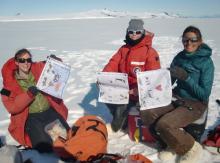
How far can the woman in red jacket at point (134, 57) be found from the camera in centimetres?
516

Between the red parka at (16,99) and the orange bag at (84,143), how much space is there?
68 centimetres

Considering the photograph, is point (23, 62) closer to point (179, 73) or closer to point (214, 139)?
point (179, 73)

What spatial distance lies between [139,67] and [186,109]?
3.62ft

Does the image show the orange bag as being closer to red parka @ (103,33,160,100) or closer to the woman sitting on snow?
the woman sitting on snow

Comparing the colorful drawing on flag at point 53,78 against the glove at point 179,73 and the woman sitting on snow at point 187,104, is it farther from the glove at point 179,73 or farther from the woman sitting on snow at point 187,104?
the glove at point 179,73

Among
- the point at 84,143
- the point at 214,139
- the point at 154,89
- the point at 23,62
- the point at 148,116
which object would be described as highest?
the point at 23,62

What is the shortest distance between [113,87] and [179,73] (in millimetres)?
1197

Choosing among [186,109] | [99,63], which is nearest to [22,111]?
[186,109]

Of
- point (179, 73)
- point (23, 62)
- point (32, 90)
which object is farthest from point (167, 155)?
point (23, 62)

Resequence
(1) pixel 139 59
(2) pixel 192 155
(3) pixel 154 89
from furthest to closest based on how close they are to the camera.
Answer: (1) pixel 139 59, (3) pixel 154 89, (2) pixel 192 155

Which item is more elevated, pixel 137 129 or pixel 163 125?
pixel 163 125

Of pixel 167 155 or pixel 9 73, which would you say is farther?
pixel 9 73

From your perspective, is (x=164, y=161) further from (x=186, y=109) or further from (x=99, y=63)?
(x=99, y=63)

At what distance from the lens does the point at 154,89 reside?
15.3 feet
